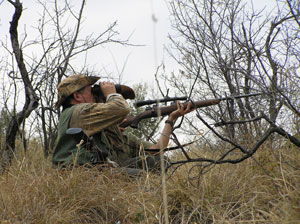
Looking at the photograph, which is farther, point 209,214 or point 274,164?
point 274,164

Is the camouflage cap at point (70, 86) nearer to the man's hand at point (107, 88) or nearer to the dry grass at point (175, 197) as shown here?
the man's hand at point (107, 88)

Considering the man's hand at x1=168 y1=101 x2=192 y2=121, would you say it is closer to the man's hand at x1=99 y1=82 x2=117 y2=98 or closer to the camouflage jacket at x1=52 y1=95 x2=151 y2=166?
the camouflage jacket at x1=52 y1=95 x2=151 y2=166

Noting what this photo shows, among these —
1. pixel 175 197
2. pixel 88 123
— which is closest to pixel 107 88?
pixel 88 123

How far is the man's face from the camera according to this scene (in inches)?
178

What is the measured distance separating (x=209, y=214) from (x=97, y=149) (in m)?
1.70

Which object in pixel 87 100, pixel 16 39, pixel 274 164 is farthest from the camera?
pixel 16 39

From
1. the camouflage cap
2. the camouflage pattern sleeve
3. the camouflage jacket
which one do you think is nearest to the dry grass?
the camouflage jacket

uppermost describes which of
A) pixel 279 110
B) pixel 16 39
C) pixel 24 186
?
pixel 16 39

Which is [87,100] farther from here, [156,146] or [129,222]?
[129,222]

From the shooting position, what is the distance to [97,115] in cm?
416

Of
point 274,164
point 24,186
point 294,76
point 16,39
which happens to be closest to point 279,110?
point 294,76

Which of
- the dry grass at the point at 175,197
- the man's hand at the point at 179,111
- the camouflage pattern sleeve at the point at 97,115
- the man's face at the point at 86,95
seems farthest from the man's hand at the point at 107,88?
the dry grass at the point at 175,197

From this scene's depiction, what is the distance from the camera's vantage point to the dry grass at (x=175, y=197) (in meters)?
2.61

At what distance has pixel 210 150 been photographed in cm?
416
